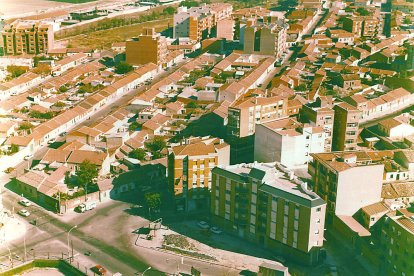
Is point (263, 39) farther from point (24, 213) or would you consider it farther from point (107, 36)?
point (24, 213)

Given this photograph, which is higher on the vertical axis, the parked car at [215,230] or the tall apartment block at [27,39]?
the tall apartment block at [27,39]

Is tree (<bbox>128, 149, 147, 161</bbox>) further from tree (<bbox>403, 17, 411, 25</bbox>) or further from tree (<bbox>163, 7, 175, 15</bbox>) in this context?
tree (<bbox>163, 7, 175, 15</bbox>)

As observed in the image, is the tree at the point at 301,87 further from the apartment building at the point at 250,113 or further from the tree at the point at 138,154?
the tree at the point at 138,154

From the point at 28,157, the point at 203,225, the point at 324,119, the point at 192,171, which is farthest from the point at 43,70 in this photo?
the point at 203,225

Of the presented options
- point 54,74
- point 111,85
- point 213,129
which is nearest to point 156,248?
point 213,129

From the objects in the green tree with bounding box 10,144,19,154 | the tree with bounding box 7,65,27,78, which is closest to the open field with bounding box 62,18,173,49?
the tree with bounding box 7,65,27,78

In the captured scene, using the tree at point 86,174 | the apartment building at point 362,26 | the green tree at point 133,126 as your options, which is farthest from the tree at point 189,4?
the tree at point 86,174

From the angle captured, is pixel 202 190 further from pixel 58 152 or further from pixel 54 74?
pixel 54 74

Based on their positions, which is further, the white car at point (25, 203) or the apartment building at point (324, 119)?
A: the apartment building at point (324, 119)
